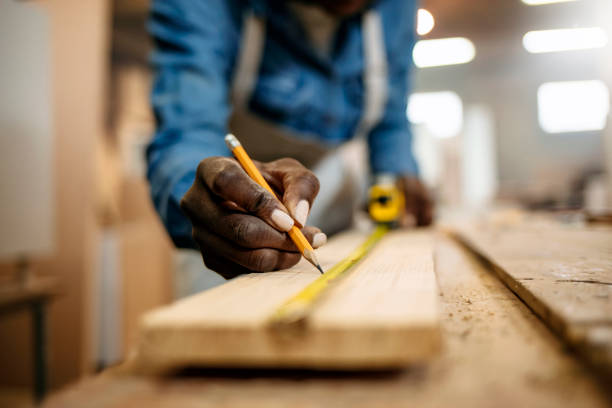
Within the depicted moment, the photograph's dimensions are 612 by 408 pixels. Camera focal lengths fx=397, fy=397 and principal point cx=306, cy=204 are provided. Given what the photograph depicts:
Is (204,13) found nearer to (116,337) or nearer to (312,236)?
(312,236)

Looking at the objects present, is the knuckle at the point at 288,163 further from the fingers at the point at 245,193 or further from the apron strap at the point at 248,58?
the apron strap at the point at 248,58

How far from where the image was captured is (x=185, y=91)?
106 cm

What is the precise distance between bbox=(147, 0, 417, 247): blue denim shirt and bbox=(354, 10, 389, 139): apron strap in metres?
0.03

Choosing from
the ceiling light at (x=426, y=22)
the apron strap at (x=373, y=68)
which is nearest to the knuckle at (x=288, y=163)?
the ceiling light at (x=426, y=22)

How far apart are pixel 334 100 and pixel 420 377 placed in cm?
140

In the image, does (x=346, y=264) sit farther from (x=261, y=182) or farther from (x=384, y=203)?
(x=384, y=203)

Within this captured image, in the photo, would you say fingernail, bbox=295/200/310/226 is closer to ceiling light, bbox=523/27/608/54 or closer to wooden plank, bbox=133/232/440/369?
wooden plank, bbox=133/232/440/369

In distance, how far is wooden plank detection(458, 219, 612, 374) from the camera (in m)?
0.35

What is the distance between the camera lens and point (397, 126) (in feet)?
6.72

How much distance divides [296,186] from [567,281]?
398mm

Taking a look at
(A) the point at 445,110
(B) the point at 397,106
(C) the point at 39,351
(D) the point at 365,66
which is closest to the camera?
(D) the point at 365,66

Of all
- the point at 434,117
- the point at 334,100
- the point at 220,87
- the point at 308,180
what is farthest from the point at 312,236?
the point at 434,117

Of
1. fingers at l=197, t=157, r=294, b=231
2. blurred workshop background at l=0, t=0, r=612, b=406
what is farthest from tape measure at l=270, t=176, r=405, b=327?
blurred workshop background at l=0, t=0, r=612, b=406

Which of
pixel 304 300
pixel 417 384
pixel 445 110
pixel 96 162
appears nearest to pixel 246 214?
pixel 304 300
